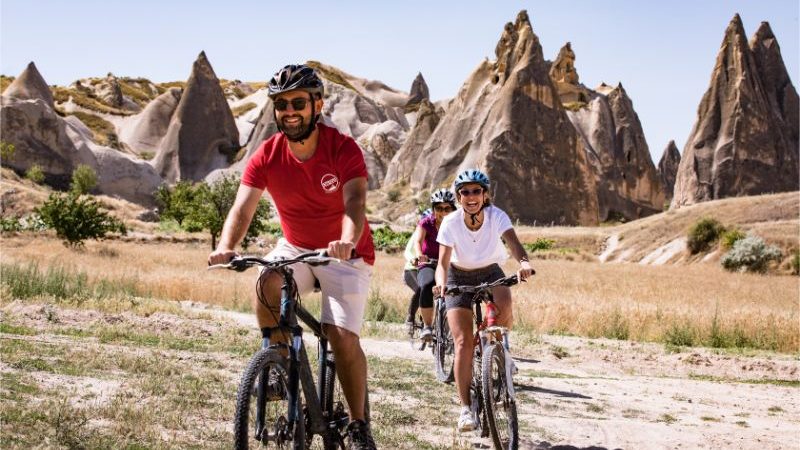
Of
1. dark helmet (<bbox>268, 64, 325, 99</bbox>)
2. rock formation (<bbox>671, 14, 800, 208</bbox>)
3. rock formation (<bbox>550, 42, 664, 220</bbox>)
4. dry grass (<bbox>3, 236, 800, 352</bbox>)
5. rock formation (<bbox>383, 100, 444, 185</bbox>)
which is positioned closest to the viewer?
dark helmet (<bbox>268, 64, 325, 99</bbox>)

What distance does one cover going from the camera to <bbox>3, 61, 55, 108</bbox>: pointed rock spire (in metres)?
81.0

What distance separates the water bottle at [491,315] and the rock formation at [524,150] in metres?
68.9

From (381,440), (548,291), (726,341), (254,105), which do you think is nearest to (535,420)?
(381,440)

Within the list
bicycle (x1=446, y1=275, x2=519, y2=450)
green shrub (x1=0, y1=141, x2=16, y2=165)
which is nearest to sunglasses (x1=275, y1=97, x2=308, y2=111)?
bicycle (x1=446, y1=275, x2=519, y2=450)

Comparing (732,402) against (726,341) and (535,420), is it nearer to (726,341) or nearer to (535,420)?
(535,420)

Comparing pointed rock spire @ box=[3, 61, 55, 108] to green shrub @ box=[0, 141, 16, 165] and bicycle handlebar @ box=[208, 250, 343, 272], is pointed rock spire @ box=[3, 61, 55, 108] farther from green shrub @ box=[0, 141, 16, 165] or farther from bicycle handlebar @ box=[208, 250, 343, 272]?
bicycle handlebar @ box=[208, 250, 343, 272]

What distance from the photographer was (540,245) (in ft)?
175

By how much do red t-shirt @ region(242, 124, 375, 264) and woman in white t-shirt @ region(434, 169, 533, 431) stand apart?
2145mm

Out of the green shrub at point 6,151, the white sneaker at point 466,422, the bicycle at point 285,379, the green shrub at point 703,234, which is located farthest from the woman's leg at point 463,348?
the green shrub at point 6,151

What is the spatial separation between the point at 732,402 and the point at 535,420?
10.7ft

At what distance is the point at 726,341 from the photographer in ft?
51.8

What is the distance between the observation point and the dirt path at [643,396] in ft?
24.2

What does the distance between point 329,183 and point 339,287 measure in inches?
22.8

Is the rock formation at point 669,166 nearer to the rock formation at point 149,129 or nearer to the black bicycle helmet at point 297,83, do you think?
the rock formation at point 149,129
